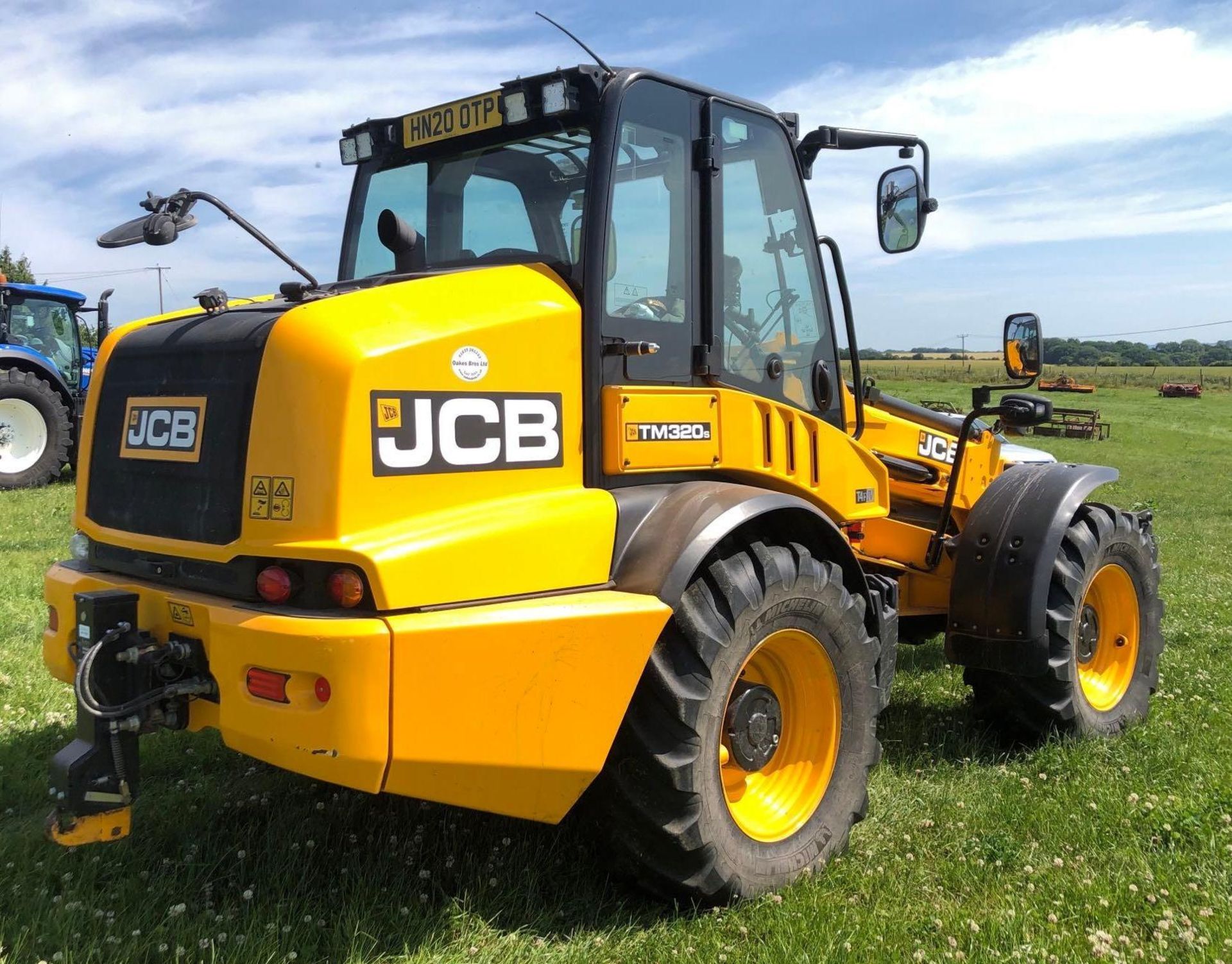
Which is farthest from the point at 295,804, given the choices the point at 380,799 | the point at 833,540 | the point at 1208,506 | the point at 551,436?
the point at 1208,506

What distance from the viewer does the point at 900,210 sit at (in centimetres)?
457

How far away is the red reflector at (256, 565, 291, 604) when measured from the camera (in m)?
2.98

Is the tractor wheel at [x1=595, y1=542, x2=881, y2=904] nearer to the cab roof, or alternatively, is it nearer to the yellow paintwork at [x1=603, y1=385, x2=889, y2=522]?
the yellow paintwork at [x1=603, y1=385, x2=889, y2=522]

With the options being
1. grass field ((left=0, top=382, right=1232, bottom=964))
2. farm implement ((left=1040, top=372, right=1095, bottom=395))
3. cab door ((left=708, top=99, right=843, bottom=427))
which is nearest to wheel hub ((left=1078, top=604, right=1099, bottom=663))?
grass field ((left=0, top=382, right=1232, bottom=964))

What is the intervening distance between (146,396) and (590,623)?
172cm

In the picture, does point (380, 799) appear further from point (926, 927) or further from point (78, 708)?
point (926, 927)

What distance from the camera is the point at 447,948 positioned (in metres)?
3.23

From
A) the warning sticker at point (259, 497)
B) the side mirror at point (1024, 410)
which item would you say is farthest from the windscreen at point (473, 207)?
the side mirror at point (1024, 410)

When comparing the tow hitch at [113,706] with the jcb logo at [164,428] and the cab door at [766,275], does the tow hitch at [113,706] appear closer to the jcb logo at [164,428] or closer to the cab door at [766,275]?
the jcb logo at [164,428]

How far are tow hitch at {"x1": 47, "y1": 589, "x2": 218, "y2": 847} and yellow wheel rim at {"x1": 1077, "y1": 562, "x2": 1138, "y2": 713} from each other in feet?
13.9

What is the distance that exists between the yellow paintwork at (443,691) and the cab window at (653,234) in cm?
92

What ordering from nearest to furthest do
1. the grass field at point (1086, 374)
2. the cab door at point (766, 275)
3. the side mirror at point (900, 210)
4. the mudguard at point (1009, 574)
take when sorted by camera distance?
the cab door at point (766, 275)
the side mirror at point (900, 210)
the mudguard at point (1009, 574)
the grass field at point (1086, 374)

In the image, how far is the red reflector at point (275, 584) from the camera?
298 centimetres

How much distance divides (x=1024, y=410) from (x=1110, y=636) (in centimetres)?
147
